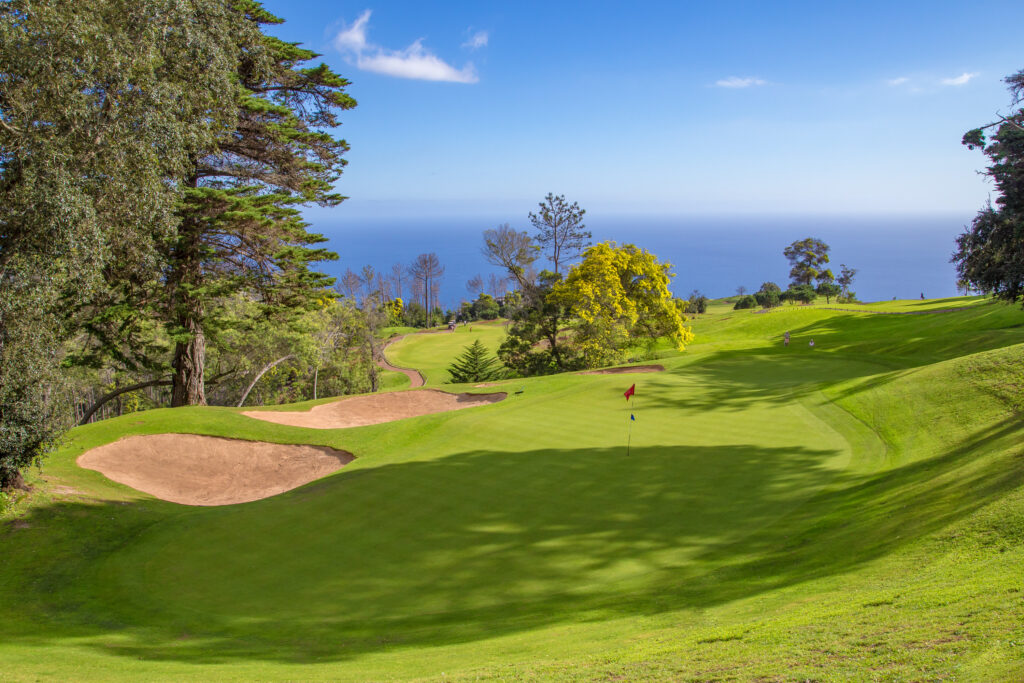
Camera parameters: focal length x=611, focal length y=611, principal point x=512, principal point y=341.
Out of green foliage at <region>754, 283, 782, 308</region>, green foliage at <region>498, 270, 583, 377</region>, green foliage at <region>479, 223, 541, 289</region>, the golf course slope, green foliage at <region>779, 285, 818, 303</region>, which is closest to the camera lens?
the golf course slope

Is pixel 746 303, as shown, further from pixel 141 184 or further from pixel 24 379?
pixel 24 379

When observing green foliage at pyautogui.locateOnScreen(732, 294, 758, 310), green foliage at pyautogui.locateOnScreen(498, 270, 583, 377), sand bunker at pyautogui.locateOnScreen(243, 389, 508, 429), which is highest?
green foliage at pyautogui.locateOnScreen(732, 294, 758, 310)

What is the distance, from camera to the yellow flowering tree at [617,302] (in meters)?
37.5

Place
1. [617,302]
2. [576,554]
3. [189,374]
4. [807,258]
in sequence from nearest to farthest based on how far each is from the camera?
[576,554] → [189,374] → [617,302] → [807,258]

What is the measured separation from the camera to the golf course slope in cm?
682

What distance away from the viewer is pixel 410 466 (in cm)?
1573

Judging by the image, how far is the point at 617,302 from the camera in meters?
37.6

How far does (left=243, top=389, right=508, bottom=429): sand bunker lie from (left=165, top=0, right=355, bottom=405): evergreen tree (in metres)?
4.46

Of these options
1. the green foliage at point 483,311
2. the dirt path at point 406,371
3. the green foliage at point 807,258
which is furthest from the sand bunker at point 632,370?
the green foliage at point 807,258

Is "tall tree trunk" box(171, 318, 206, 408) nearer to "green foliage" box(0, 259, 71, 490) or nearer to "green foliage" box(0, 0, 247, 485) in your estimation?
"green foliage" box(0, 0, 247, 485)

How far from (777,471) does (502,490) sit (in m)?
6.40

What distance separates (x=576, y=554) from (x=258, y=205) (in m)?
16.9

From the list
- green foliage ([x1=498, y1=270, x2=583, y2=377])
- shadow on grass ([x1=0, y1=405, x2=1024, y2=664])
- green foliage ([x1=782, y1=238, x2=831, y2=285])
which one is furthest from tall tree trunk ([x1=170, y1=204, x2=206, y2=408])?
green foliage ([x1=782, y1=238, x2=831, y2=285])

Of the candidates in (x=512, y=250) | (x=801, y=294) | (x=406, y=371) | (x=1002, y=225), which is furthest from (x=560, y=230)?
(x=801, y=294)
